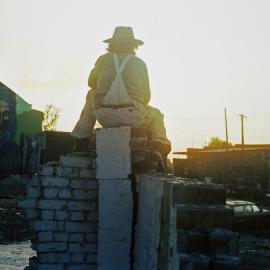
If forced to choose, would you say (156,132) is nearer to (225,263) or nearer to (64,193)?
(64,193)

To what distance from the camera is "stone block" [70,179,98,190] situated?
19.6ft

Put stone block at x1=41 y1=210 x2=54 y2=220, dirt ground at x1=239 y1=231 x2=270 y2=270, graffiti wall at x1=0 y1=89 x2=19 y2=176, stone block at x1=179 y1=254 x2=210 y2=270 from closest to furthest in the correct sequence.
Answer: stone block at x1=179 y1=254 x2=210 y2=270, stone block at x1=41 y1=210 x2=54 y2=220, dirt ground at x1=239 y1=231 x2=270 y2=270, graffiti wall at x1=0 y1=89 x2=19 y2=176

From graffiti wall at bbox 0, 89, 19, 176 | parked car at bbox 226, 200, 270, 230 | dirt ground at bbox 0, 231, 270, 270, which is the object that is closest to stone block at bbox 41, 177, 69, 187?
dirt ground at bbox 0, 231, 270, 270

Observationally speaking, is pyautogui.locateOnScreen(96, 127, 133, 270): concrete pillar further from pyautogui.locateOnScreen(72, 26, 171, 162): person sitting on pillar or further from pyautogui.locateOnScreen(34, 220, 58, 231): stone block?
pyautogui.locateOnScreen(34, 220, 58, 231): stone block

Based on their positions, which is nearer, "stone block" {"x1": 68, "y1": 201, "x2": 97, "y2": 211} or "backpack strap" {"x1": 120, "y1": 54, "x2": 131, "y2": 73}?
"backpack strap" {"x1": 120, "y1": 54, "x2": 131, "y2": 73}

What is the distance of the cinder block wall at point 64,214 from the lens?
5906mm

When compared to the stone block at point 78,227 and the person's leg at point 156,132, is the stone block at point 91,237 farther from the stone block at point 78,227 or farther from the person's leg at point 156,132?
the person's leg at point 156,132

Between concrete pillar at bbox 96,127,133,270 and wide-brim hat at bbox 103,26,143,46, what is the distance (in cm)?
135

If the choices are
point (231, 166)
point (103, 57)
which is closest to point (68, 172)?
point (103, 57)

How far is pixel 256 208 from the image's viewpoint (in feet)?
A: 61.0

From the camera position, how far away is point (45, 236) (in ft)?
19.3

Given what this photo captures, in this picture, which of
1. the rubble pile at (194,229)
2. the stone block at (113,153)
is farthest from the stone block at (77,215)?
the rubble pile at (194,229)

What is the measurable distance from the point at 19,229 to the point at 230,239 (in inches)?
429

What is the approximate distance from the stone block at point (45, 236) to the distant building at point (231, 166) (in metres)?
29.2
